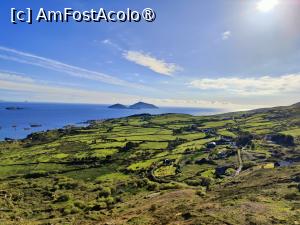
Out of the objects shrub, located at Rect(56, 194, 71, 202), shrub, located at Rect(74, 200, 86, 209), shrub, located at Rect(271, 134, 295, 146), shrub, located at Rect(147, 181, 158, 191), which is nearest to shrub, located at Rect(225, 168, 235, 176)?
shrub, located at Rect(147, 181, 158, 191)

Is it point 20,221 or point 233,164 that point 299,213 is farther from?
point 233,164

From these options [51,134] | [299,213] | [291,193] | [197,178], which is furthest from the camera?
[51,134]

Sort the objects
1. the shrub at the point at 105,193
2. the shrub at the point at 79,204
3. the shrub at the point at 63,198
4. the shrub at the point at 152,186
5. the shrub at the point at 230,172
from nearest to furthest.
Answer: the shrub at the point at 79,204
the shrub at the point at 63,198
the shrub at the point at 105,193
the shrub at the point at 152,186
the shrub at the point at 230,172

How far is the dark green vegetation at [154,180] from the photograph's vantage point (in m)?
35.8

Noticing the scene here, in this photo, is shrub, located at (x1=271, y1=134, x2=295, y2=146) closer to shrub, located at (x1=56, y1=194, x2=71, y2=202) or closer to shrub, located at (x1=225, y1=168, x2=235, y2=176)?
shrub, located at (x1=225, y1=168, x2=235, y2=176)

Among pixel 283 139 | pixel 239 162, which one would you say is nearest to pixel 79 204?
pixel 239 162

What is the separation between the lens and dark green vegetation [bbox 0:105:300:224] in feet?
117

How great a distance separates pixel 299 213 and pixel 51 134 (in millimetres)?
160695

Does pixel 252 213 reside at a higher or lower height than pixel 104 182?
higher

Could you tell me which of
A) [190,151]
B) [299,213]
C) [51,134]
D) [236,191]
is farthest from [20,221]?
[51,134]

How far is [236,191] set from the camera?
1793 inches

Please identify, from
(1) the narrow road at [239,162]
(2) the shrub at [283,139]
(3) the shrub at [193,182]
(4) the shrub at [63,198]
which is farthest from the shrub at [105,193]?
(2) the shrub at [283,139]

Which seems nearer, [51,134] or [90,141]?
Result: [90,141]

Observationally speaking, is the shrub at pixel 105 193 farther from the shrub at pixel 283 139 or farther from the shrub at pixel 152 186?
the shrub at pixel 283 139
